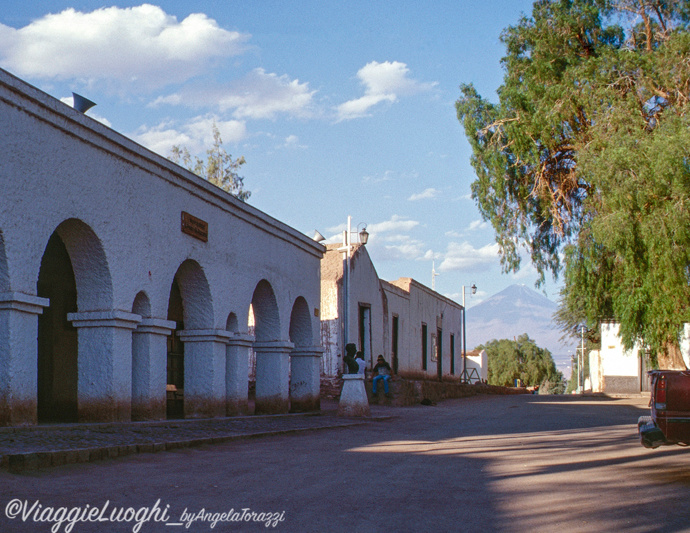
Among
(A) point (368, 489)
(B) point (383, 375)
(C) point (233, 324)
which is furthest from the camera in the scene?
(B) point (383, 375)

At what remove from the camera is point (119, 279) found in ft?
33.0

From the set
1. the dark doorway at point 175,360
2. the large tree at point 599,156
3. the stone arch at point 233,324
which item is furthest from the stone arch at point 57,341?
the large tree at point 599,156

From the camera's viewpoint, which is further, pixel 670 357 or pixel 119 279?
pixel 670 357

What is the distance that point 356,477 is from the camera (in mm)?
6770

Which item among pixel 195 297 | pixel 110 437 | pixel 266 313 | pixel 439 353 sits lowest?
pixel 439 353

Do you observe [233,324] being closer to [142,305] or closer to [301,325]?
[142,305]

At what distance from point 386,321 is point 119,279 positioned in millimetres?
Answer: 18181

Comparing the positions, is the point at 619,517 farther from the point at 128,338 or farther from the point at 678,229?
the point at 678,229

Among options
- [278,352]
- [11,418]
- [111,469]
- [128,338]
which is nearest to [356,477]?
[111,469]

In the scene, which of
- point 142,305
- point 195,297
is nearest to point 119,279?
point 142,305

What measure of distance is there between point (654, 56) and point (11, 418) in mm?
14170

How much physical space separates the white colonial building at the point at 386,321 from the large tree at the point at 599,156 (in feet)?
19.4

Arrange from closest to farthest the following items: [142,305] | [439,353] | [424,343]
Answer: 1. [142,305]
2. [424,343]
3. [439,353]

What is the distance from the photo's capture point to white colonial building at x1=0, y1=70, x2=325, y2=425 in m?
8.09
